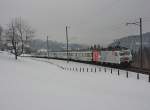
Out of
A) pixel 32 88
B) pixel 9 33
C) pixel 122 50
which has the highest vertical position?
pixel 9 33

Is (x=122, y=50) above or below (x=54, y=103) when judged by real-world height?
above

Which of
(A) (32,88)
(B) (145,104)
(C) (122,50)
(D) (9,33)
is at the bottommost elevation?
(B) (145,104)

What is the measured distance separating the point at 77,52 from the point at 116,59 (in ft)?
67.3

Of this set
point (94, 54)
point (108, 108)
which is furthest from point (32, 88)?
point (94, 54)

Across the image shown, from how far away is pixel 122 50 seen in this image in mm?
33844

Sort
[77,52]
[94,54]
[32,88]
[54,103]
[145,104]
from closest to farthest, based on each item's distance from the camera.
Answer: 1. [54,103]
2. [145,104]
3. [32,88]
4. [94,54]
5. [77,52]

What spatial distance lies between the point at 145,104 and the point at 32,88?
719 centimetres

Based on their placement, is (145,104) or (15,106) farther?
(145,104)

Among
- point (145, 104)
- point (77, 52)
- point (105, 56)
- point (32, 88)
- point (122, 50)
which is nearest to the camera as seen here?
point (145, 104)

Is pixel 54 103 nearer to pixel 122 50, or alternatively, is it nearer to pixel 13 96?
pixel 13 96

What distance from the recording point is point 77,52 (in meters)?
53.3

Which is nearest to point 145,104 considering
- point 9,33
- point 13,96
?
point 13,96

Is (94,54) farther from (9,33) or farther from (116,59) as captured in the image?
(9,33)

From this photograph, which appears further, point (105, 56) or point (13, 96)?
point (105, 56)
